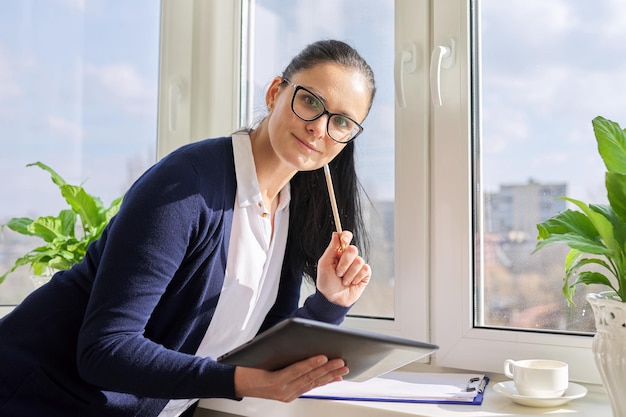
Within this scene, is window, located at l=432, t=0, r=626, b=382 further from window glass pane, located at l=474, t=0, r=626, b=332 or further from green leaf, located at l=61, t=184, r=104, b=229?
green leaf, located at l=61, t=184, r=104, b=229

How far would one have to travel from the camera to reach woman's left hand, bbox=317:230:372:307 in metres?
1.25

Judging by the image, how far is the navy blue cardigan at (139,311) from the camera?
1.01 m

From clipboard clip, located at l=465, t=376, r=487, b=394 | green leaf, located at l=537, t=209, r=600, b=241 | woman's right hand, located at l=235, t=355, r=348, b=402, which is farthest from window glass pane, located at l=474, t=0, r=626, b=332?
woman's right hand, located at l=235, t=355, r=348, b=402

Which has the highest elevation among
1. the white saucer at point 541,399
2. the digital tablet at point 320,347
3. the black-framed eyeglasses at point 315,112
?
the black-framed eyeglasses at point 315,112

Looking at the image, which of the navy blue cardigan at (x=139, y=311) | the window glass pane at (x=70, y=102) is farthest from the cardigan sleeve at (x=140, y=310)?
the window glass pane at (x=70, y=102)

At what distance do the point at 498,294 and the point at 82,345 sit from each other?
2.74 ft

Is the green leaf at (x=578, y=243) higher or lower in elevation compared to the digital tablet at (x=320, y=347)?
higher

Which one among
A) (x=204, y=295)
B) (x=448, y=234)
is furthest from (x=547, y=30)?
(x=204, y=295)

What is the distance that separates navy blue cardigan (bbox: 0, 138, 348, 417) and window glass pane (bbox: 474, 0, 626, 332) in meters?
0.40

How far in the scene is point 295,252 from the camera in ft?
4.58

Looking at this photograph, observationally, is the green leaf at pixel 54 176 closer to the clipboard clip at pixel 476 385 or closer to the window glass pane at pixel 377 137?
the window glass pane at pixel 377 137

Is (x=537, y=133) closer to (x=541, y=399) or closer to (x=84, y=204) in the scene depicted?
(x=541, y=399)

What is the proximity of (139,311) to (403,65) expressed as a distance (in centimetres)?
85

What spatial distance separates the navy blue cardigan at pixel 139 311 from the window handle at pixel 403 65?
1.59ft
